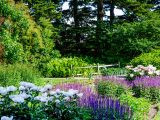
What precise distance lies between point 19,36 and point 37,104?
19.6 m

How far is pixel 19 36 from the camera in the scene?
26.3 m

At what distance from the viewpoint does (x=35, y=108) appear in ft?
21.2

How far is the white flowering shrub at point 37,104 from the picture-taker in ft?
20.7

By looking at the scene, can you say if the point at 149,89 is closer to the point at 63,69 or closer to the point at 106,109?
the point at 106,109

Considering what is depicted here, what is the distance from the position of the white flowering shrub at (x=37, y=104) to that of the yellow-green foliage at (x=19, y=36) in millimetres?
17464

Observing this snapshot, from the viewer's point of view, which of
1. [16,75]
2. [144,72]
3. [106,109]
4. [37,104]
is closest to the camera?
[37,104]

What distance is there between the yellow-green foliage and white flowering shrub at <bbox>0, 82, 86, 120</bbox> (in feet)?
57.3

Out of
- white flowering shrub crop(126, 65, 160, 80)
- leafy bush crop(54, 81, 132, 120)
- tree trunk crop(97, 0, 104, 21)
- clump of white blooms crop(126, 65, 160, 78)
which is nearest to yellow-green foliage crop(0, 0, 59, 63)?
tree trunk crop(97, 0, 104, 21)

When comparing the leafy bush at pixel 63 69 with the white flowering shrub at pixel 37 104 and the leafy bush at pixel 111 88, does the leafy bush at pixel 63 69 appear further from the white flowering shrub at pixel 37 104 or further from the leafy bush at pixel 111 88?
the white flowering shrub at pixel 37 104

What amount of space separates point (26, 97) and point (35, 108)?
9.0 inches

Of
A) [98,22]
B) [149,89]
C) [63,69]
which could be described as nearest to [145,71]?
[149,89]

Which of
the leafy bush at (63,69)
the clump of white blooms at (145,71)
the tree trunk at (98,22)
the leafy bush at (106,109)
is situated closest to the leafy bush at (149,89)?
the clump of white blooms at (145,71)

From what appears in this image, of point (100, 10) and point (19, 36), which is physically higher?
point (100, 10)

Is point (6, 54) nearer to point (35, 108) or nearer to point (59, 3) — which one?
point (59, 3)
